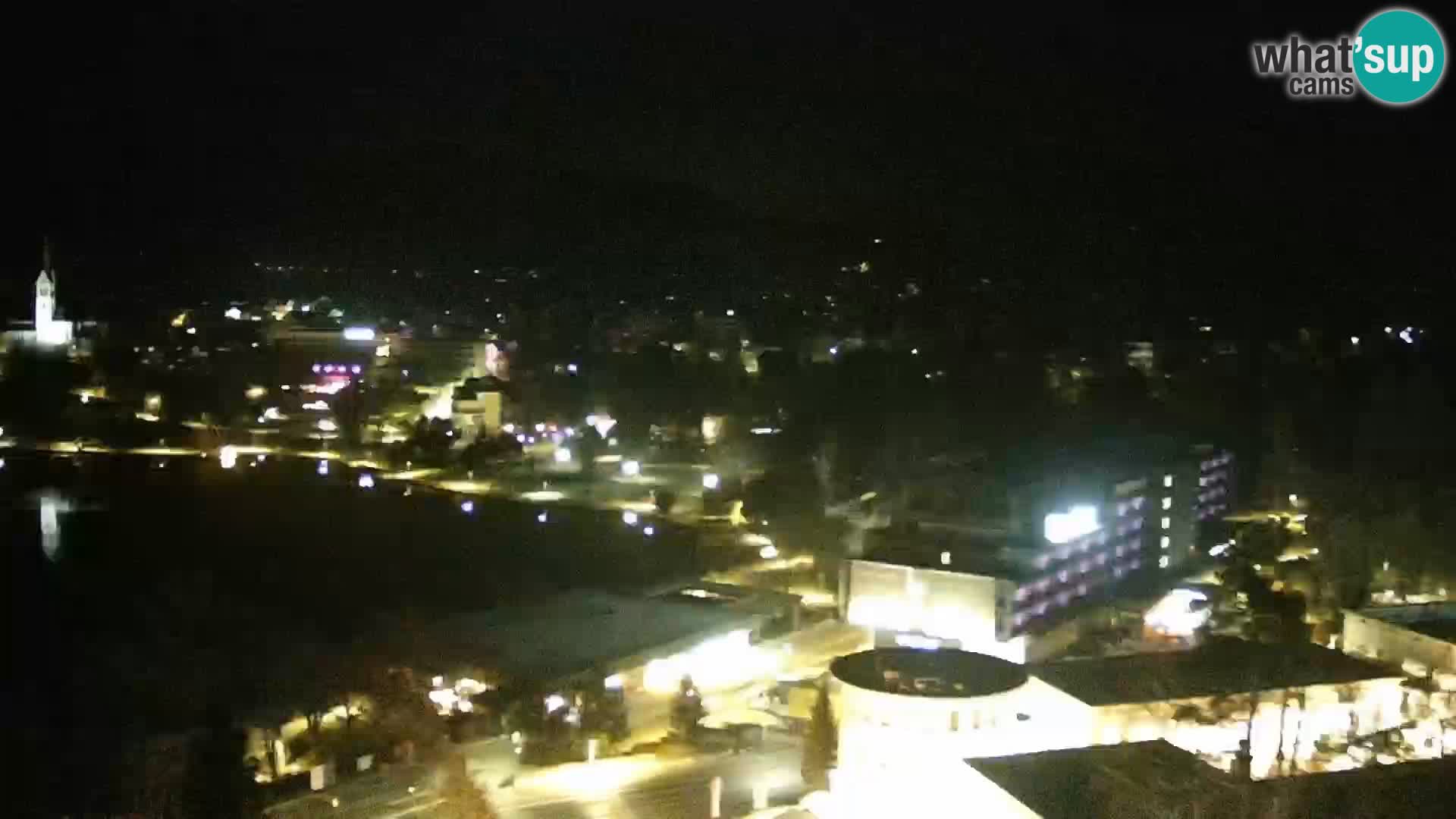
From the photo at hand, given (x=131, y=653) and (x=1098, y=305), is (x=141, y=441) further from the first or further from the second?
(x=1098, y=305)

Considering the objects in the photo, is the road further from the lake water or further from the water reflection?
Answer: the water reflection

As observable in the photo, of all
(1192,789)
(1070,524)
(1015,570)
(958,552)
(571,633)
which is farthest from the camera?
(1070,524)

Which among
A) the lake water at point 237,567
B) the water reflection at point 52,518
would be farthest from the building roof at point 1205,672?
the water reflection at point 52,518

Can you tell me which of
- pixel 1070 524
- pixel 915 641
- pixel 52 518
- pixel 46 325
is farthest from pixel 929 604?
pixel 46 325

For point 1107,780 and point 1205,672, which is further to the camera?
point 1205,672

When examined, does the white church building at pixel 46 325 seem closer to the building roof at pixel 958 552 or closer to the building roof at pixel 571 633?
the building roof at pixel 571 633

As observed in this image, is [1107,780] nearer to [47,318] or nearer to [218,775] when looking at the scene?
[218,775]

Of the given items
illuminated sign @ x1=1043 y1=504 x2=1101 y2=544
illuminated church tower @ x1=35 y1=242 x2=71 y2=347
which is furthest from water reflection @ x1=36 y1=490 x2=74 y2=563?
illuminated church tower @ x1=35 y1=242 x2=71 y2=347
